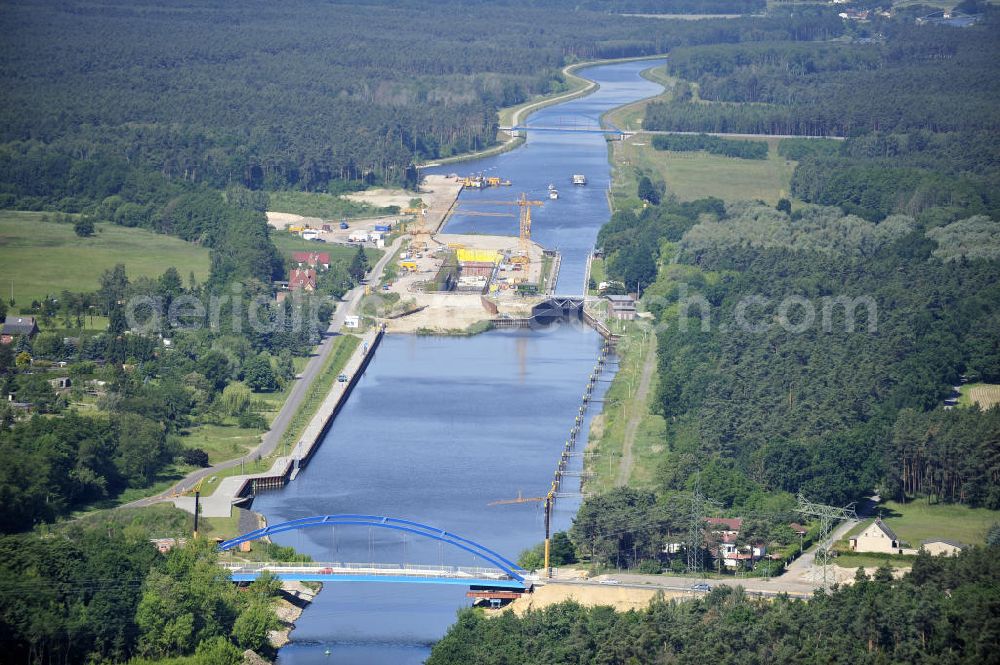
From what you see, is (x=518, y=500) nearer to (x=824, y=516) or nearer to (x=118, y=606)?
(x=824, y=516)

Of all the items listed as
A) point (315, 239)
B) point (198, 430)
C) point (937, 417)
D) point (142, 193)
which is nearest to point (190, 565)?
point (198, 430)

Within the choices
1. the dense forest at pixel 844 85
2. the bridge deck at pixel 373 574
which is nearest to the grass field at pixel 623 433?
the bridge deck at pixel 373 574

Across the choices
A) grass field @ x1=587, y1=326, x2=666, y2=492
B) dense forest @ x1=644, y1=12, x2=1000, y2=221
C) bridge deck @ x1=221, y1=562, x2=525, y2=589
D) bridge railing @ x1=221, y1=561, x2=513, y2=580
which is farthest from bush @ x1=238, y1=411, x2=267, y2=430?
dense forest @ x1=644, y1=12, x2=1000, y2=221

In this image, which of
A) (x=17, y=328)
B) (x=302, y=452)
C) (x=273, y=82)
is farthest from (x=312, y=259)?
(x=273, y=82)

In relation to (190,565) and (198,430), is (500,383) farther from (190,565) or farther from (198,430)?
(190,565)

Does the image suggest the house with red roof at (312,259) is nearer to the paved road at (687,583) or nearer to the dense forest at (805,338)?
the dense forest at (805,338)

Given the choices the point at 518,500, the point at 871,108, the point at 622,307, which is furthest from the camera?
the point at 871,108

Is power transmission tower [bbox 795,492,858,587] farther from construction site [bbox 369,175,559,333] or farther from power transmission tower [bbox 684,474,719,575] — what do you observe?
construction site [bbox 369,175,559,333]
